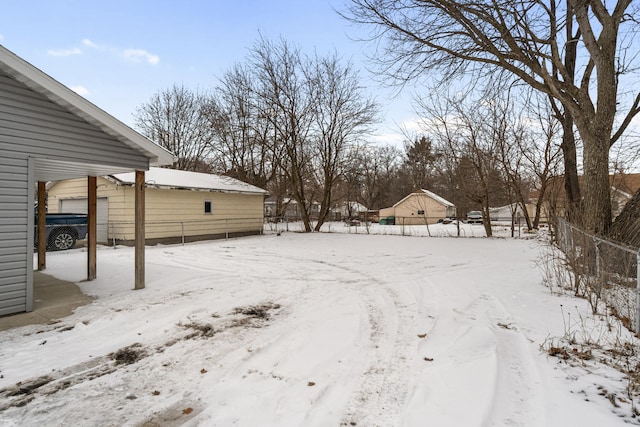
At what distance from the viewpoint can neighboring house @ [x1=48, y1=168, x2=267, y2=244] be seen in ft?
42.5

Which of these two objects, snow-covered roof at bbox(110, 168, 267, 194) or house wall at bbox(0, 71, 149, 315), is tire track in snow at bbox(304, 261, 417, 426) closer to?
house wall at bbox(0, 71, 149, 315)

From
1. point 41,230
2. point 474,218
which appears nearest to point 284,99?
point 41,230

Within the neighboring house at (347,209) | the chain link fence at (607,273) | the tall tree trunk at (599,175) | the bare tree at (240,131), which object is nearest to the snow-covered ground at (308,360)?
the chain link fence at (607,273)

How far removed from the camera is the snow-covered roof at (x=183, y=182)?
507 inches

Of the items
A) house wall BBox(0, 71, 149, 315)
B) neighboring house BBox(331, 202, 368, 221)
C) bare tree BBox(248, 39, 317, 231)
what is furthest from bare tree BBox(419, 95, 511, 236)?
neighboring house BBox(331, 202, 368, 221)

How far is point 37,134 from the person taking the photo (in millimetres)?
4711

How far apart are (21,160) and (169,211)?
9.78 m

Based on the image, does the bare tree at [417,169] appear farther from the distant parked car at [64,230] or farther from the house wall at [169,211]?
the distant parked car at [64,230]

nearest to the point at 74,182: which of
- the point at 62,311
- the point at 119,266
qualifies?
the point at 119,266

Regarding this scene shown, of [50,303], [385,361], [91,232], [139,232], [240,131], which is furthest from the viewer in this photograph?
[240,131]

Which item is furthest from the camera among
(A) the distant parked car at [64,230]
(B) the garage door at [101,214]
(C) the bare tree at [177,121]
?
(C) the bare tree at [177,121]

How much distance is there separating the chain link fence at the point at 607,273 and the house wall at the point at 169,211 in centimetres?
1353

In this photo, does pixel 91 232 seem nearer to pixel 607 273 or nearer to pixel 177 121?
pixel 607 273

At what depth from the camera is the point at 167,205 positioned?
13961 mm
